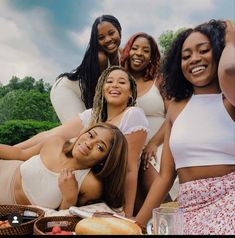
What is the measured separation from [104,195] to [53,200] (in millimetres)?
290

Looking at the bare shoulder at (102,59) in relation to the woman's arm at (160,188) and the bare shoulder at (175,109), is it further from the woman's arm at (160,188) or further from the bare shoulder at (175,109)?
the woman's arm at (160,188)

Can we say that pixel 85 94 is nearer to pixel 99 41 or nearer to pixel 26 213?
pixel 99 41

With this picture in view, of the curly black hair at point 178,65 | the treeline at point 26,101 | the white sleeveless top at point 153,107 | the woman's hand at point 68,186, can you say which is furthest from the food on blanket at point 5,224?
the treeline at point 26,101

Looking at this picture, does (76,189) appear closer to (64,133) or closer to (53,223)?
(53,223)

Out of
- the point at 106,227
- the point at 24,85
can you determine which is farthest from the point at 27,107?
the point at 106,227

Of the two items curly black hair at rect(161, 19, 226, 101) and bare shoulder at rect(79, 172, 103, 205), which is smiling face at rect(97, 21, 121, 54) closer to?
curly black hair at rect(161, 19, 226, 101)

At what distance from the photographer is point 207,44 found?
2070mm

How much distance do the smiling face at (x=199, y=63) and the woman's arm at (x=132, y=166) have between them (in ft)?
2.42

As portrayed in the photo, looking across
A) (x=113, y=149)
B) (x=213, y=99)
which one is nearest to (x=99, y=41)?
(x=113, y=149)

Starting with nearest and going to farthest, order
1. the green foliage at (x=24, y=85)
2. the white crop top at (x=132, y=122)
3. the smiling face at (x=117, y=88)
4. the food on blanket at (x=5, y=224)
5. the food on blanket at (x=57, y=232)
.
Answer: the food on blanket at (x=57, y=232)
the food on blanket at (x=5, y=224)
the white crop top at (x=132, y=122)
the smiling face at (x=117, y=88)
the green foliage at (x=24, y=85)

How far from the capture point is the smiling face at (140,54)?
3.44m

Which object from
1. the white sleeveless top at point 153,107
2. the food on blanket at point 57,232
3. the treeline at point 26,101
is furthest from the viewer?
the treeline at point 26,101

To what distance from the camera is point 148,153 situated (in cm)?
306

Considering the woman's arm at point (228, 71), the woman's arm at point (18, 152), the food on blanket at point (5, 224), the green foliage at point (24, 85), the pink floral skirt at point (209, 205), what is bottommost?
the pink floral skirt at point (209, 205)
